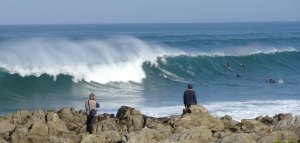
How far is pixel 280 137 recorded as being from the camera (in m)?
11.6

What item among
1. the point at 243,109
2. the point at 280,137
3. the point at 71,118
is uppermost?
the point at 243,109

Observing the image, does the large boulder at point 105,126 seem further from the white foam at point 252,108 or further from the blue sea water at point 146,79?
the white foam at point 252,108

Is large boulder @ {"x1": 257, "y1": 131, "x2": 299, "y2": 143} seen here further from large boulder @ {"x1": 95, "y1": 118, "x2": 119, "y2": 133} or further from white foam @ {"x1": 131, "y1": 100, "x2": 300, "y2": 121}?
white foam @ {"x1": 131, "y1": 100, "x2": 300, "y2": 121}

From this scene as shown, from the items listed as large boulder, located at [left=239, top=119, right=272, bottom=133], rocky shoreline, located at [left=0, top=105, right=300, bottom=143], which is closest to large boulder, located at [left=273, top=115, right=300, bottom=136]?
rocky shoreline, located at [left=0, top=105, right=300, bottom=143]

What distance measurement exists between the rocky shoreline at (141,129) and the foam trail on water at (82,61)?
47.1ft

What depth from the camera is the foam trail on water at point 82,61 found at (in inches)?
1169

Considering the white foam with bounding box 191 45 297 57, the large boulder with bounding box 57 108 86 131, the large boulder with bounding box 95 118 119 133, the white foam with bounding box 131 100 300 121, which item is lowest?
the large boulder with bounding box 95 118 119 133

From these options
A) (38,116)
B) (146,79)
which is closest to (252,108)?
(38,116)

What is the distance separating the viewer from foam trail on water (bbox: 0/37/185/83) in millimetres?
29688

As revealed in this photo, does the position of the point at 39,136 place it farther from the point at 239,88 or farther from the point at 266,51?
the point at 266,51

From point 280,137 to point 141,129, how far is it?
103 inches

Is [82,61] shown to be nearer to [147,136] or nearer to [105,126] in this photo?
[105,126]

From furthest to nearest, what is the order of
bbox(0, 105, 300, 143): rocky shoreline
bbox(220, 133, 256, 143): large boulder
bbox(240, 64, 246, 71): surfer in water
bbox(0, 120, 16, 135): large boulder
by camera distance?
1. bbox(240, 64, 246, 71): surfer in water
2. bbox(0, 120, 16, 135): large boulder
3. bbox(0, 105, 300, 143): rocky shoreline
4. bbox(220, 133, 256, 143): large boulder

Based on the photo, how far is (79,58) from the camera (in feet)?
110
